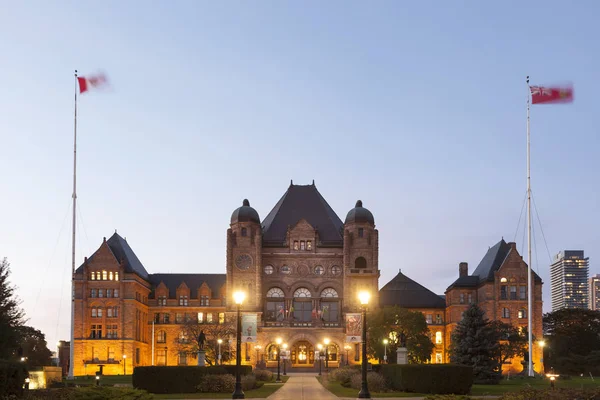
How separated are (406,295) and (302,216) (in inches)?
854

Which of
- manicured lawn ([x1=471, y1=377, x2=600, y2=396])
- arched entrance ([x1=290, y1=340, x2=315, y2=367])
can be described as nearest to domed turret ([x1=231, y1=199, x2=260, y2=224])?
arched entrance ([x1=290, y1=340, x2=315, y2=367])

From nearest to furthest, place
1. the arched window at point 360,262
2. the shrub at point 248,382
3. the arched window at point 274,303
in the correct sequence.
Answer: the shrub at point 248,382, the arched window at point 360,262, the arched window at point 274,303

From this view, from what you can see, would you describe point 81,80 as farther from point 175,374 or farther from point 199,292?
point 199,292

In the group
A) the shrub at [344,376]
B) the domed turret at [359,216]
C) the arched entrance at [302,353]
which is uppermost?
the domed turret at [359,216]

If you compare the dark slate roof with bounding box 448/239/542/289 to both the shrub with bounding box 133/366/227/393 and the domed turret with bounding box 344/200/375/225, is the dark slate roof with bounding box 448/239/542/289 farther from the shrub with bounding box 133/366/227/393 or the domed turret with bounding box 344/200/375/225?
the shrub with bounding box 133/366/227/393

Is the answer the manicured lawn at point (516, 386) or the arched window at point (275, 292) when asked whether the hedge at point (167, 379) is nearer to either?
the manicured lawn at point (516, 386)

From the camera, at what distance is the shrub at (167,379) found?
169 ft

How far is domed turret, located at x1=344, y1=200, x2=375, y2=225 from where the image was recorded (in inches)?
4798

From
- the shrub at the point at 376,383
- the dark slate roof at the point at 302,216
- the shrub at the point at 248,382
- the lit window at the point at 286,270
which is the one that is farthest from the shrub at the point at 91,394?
A: the dark slate roof at the point at 302,216

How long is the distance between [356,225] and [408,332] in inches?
1036

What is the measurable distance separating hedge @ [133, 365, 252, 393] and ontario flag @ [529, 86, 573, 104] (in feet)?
108

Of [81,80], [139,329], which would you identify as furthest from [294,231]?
[81,80]

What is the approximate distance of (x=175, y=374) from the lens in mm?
52094

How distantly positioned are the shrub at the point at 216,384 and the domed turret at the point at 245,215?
69602 millimetres
